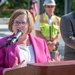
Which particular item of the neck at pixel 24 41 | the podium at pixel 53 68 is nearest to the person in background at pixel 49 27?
the neck at pixel 24 41

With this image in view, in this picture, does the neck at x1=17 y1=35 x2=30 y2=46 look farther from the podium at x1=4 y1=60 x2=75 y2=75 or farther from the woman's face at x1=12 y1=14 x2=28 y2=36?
the podium at x1=4 y1=60 x2=75 y2=75

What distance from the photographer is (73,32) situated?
4125 millimetres

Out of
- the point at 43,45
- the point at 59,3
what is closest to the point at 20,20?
the point at 43,45

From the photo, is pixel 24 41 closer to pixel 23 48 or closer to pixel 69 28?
pixel 23 48


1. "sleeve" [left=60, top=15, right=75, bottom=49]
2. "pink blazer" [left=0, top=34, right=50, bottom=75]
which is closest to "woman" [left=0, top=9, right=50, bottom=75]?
"pink blazer" [left=0, top=34, right=50, bottom=75]

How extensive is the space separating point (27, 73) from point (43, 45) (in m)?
1.20

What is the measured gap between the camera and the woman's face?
3033 millimetres

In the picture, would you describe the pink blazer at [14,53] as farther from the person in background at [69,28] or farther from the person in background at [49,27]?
the person in background at [49,27]

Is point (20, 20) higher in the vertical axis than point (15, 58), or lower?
higher

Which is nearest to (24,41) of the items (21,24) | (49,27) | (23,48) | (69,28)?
(23,48)

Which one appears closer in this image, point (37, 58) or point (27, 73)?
point (27, 73)

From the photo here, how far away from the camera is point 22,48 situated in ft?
10.4

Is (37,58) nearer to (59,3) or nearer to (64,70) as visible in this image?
(64,70)

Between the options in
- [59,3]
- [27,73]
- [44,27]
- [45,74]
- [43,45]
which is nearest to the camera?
[45,74]
